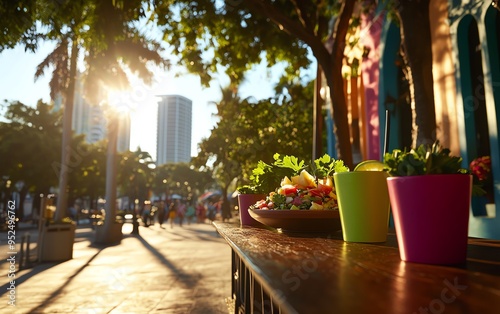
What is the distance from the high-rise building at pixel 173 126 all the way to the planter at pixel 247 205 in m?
65.2

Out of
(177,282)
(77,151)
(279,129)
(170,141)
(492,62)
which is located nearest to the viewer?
(492,62)

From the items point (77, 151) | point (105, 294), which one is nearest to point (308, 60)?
point (105, 294)

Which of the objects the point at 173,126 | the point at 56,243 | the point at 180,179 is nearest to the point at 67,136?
the point at 56,243

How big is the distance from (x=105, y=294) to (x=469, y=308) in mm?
5358

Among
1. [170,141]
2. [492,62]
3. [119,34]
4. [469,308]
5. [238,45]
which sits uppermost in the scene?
[170,141]

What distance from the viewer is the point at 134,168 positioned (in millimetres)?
42719

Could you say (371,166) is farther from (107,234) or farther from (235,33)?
(107,234)

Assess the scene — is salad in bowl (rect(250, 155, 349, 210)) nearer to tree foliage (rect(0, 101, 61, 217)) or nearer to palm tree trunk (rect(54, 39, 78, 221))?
palm tree trunk (rect(54, 39, 78, 221))

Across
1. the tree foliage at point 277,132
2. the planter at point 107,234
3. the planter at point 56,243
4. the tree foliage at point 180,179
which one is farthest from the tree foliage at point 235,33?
the tree foliage at point 180,179

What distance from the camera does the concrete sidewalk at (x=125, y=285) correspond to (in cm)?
447

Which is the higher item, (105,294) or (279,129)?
(279,129)

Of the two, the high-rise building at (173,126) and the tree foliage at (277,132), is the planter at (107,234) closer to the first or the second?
the tree foliage at (277,132)

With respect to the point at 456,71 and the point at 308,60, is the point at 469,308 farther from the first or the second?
the point at 308,60

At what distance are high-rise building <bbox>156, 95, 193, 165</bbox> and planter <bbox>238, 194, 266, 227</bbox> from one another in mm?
65187
